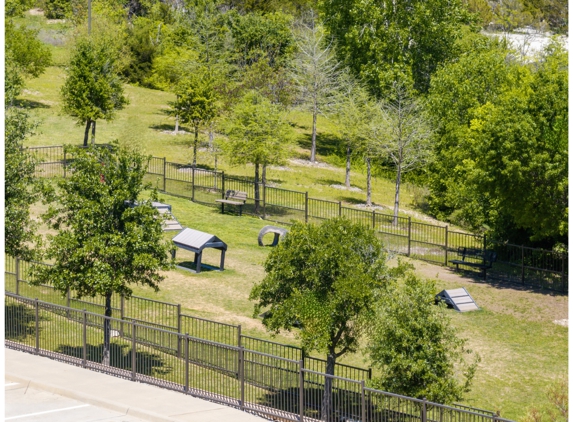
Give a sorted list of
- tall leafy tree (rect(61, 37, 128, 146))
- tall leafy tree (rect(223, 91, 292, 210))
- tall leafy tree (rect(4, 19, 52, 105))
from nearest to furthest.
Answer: tall leafy tree (rect(223, 91, 292, 210)) → tall leafy tree (rect(61, 37, 128, 146)) → tall leafy tree (rect(4, 19, 52, 105))

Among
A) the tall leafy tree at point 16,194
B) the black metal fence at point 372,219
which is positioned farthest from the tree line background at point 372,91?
the tall leafy tree at point 16,194

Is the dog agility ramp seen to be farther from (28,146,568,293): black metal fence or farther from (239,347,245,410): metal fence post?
(239,347,245,410): metal fence post

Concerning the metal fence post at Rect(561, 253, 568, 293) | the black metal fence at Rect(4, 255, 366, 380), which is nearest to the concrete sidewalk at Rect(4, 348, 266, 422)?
the black metal fence at Rect(4, 255, 366, 380)

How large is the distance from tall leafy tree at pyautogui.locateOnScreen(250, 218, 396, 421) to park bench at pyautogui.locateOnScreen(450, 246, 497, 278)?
1494 centimetres

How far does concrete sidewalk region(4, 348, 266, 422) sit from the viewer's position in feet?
70.4

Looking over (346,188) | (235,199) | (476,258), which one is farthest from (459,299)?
(346,188)

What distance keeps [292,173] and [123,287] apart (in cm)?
3315

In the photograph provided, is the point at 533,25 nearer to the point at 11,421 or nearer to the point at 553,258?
the point at 553,258

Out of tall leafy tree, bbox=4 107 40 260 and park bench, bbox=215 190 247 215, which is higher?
tall leafy tree, bbox=4 107 40 260

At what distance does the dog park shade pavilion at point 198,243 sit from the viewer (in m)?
36.0

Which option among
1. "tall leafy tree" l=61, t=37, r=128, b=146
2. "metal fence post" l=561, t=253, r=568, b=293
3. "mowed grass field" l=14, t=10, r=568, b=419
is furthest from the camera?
"tall leafy tree" l=61, t=37, r=128, b=146

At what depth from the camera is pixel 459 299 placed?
3456 cm

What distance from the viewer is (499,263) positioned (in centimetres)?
4066

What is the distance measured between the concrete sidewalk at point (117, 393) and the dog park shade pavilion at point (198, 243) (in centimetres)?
1130
